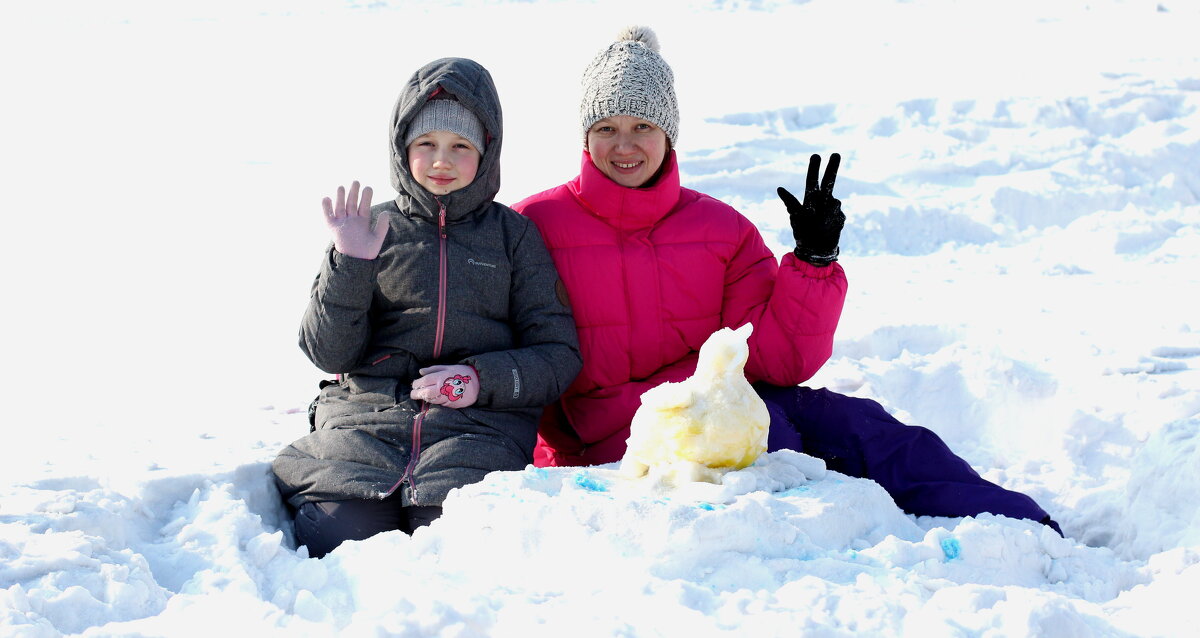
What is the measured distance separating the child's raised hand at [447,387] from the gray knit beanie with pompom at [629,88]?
36.8 inches

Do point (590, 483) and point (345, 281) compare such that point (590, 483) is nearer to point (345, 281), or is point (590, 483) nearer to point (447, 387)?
point (447, 387)

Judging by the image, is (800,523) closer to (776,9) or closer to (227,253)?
(227,253)

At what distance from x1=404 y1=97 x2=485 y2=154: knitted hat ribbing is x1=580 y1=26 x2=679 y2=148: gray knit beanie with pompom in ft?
1.51

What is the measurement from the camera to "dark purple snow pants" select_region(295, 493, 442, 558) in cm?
259

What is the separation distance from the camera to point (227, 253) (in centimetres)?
580

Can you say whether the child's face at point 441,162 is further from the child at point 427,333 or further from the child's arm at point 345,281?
the child's arm at point 345,281

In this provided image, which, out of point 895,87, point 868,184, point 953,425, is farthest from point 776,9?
point 953,425

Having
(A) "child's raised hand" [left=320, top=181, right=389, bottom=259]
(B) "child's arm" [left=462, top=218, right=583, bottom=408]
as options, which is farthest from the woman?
(A) "child's raised hand" [left=320, top=181, right=389, bottom=259]

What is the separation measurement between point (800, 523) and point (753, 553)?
0.17 m

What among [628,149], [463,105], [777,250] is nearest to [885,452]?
[628,149]

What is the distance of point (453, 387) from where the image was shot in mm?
2730

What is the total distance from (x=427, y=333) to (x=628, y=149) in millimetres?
848

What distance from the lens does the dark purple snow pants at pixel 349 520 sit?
259cm

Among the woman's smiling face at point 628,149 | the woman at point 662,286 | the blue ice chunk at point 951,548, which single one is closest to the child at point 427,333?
the woman at point 662,286
